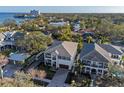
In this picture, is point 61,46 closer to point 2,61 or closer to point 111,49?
point 111,49

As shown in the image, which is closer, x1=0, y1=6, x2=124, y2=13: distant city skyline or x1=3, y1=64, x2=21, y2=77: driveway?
x1=0, y1=6, x2=124, y2=13: distant city skyline

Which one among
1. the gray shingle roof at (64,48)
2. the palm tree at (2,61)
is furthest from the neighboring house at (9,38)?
the gray shingle roof at (64,48)

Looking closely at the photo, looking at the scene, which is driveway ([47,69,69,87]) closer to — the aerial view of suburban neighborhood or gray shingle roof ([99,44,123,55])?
the aerial view of suburban neighborhood

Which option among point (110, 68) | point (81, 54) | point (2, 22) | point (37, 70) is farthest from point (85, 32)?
point (2, 22)

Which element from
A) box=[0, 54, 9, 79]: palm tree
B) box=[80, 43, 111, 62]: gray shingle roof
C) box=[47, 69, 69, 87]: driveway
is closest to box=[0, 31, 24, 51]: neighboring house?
box=[0, 54, 9, 79]: palm tree

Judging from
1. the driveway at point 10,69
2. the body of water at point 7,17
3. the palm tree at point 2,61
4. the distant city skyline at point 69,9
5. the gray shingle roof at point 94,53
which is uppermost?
the distant city skyline at point 69,9

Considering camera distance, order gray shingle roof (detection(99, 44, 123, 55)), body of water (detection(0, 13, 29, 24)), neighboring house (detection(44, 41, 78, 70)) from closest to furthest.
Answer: body of water (detection(0, 13, 29, 24)), gray shingle roof (detection(99, 44, 123, 55)), neighboring house (detection(44, 41, 78, 70))

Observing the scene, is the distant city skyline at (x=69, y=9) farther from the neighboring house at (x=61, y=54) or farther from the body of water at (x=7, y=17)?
the neighboring house at (x=61, y=54)
